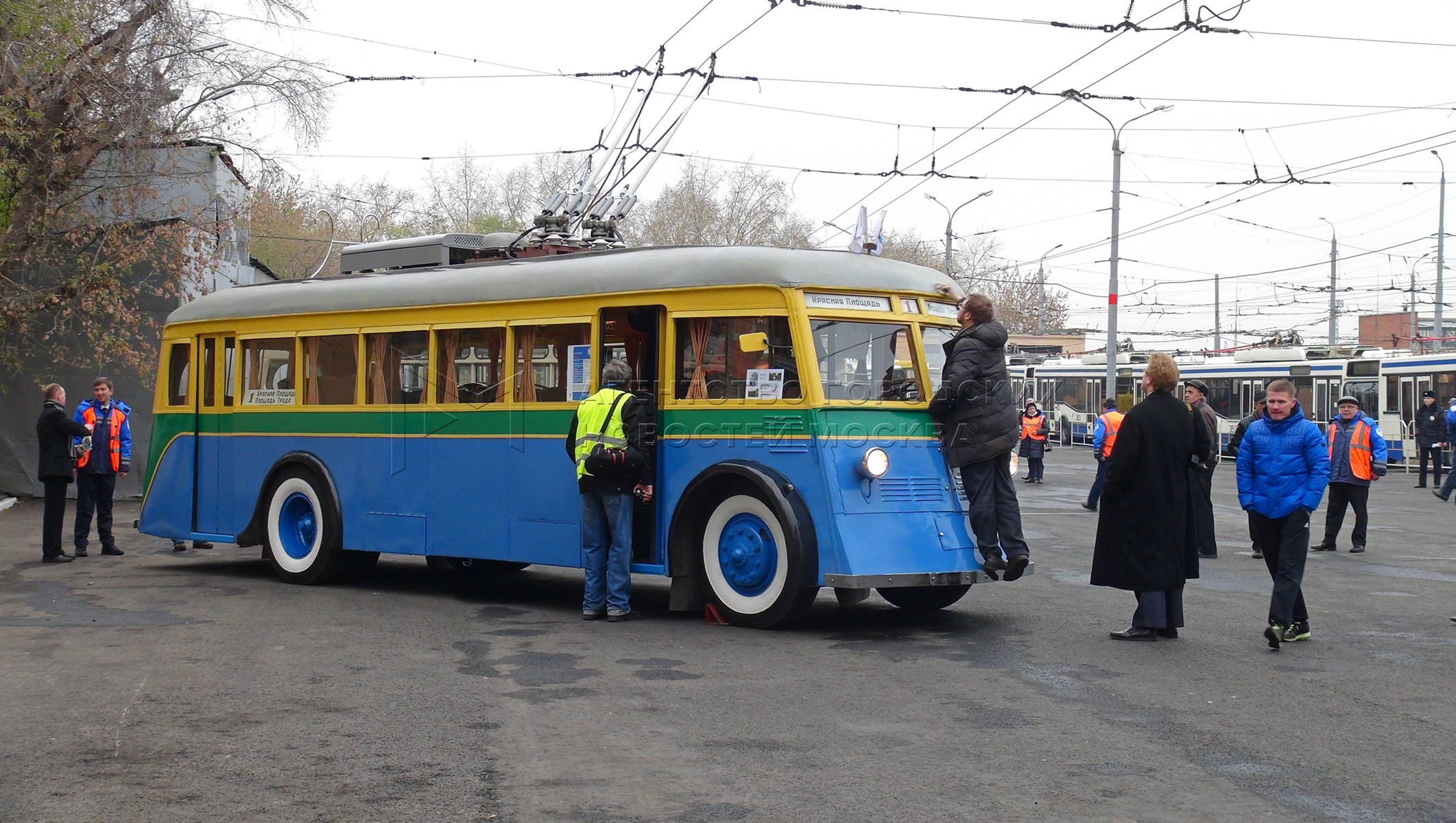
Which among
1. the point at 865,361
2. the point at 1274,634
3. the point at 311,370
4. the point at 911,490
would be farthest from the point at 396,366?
the point at 1274,634

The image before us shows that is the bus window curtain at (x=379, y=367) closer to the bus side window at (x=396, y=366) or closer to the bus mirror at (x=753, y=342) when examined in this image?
the bus side window at (x=396, y=366)

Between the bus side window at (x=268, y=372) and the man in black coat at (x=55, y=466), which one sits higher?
the bus side window at (x=268, y=372)

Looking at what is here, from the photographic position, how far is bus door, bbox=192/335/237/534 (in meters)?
13.5

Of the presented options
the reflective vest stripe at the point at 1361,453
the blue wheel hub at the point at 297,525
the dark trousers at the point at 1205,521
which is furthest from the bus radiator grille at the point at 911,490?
the reflective vest stripe at the point at 1361,453

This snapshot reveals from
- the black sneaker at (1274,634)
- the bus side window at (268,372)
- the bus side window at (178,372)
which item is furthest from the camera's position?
the bus side window at (178,372)

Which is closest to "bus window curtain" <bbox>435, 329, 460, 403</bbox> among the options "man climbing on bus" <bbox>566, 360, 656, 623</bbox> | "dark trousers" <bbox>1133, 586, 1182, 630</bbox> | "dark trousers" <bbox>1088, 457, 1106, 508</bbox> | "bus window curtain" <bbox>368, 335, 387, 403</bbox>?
"bus window curtain" <bbox>368, 335, 387, 403</bbox>

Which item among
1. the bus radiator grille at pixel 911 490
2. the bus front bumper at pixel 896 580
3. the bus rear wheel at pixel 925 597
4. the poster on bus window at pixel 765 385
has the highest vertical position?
the poster on bus window at pixel 765 385

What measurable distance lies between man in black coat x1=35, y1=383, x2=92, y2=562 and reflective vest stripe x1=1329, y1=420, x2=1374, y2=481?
43.9 feet

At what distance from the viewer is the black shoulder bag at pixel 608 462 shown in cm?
974

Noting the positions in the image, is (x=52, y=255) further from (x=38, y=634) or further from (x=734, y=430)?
(x=734, y=430)

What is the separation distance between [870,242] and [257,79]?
47.8ft

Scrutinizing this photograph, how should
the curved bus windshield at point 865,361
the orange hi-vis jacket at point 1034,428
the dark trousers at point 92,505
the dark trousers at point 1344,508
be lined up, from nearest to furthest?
the curved bus windshield at point 865,361, the dark trousers at point 92,505, the dark trousers at point 1344,508, the orange hi-vis jacket at point 1034,428

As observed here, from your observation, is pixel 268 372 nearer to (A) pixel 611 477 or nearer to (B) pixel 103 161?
(A) pixel 611 477

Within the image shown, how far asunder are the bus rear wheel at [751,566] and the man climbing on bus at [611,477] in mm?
564
